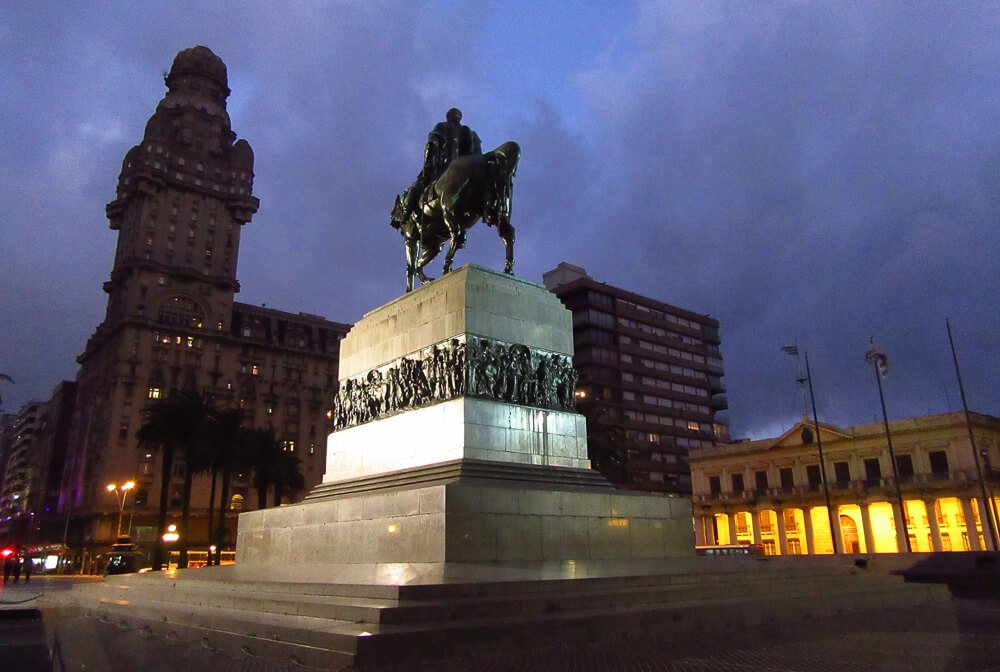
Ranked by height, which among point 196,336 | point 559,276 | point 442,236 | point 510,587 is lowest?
point 510,587

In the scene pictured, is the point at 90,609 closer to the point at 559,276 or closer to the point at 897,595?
the point at 897,595

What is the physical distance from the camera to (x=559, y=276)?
93562 millimetres

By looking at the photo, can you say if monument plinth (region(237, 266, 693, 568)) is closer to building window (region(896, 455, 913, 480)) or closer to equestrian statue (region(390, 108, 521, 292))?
equestrian statue (region(390, 108, 521, 292))

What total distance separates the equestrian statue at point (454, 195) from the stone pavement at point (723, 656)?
39.1 ft

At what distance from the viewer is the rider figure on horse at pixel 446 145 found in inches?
795

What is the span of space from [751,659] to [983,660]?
90.1 inches

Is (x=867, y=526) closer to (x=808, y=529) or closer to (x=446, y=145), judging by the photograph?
(x=808, y=529)

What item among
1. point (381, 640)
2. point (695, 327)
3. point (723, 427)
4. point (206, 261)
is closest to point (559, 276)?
point (695, 327)

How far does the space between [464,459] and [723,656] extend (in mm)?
8013

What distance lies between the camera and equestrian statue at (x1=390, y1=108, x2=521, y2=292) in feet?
62.0

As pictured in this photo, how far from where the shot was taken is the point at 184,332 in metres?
84.6

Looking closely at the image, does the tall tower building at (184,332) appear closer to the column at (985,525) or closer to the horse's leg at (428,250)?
the horse's leg at (428,250)

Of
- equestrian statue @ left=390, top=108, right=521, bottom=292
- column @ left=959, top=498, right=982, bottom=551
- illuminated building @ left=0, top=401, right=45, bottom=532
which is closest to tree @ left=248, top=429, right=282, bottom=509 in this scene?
equestrian statue @ left=390, top=108, right=521, bottom=292

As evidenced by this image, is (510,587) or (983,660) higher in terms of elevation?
(510,587)
